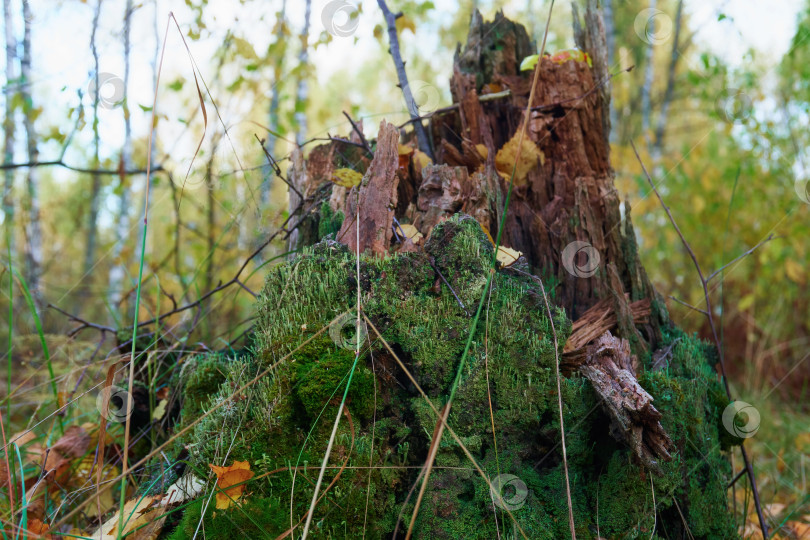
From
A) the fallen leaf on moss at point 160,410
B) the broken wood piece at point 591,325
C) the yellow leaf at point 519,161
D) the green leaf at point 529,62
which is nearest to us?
the broken wood piece at point 591,325

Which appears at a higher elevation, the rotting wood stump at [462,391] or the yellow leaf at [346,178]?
the yellow leaf at [346,178]

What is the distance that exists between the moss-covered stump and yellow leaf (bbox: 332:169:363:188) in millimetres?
408

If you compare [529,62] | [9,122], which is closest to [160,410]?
[529,62]

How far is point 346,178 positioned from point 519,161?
0.68 meters

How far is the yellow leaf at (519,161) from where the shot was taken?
199cm

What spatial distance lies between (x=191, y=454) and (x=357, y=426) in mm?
440

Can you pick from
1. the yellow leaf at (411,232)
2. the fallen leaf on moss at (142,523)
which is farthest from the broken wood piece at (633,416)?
the fallen leaf on moss at (142,523)

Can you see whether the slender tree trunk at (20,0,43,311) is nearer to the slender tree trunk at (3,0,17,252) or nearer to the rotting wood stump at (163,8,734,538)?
the slender tree trunk at (3,0,17,252)

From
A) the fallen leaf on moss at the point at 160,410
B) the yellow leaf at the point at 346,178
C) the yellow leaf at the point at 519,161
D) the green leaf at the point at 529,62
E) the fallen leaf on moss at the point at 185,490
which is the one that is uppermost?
the green leaf at the point at 529,62

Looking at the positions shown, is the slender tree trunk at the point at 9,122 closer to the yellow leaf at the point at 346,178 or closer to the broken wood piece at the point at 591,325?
the yellow leaf at the point at 346,178

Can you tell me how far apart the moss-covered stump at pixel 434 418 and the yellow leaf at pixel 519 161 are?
60cm

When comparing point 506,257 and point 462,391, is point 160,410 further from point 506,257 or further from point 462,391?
point 506,257

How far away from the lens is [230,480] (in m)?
1.25

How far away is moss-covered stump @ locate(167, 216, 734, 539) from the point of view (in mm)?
1300
